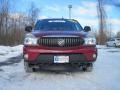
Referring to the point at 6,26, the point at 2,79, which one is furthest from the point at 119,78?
the point at 6,26

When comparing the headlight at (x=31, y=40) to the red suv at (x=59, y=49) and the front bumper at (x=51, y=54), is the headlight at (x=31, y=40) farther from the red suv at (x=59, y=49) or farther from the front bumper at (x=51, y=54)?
the front bumper at (x=51, y=54)

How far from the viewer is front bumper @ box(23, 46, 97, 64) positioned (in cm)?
918

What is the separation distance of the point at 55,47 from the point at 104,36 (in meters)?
51.1

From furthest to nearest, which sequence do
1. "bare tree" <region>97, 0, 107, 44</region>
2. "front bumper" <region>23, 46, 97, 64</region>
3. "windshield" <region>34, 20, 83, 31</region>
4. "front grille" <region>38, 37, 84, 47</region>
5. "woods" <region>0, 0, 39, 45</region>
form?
"bare tree" <region>97, 0, 107, 44</region>
"woods" <region>0, 0, 39, 45</region>
"windshield" <region>34, 20, 83, 31</region>
"front grille" <region>38, 37, 84, 47</region>
"front bumper" <region>23, 46, 97, 64</region>

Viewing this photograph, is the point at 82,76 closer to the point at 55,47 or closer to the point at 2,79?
the point at 55,47

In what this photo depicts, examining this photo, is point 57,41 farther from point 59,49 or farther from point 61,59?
point 61,59

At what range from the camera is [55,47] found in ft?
30.4

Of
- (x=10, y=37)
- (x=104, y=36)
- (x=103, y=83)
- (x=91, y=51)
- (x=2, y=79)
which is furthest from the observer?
(x=104, y=36)

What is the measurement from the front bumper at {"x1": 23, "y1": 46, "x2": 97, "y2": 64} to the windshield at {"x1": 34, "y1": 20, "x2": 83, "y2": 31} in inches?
74.7

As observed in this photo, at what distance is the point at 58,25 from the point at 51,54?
238 cm

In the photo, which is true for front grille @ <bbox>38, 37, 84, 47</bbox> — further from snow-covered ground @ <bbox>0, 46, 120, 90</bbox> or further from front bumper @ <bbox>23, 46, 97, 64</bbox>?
snow-covered ground @ <bbox>0, 46, 120, 90</bbox>

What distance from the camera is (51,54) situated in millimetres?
9188

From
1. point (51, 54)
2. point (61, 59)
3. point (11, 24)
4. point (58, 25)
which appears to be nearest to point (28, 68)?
point (51, 54)

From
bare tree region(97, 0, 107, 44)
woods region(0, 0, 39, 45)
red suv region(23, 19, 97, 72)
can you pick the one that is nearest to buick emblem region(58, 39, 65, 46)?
red suv region(23, 19, 97, 72)
